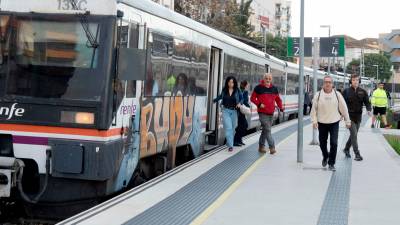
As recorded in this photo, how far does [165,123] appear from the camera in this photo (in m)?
10.2

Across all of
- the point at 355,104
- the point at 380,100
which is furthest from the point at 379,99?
A: the point at 355,104

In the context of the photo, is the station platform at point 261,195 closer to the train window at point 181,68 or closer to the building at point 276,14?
the train window at point 181,68

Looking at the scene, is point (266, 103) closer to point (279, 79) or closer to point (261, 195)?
point (261, 195)

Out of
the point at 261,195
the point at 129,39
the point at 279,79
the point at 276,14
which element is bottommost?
the point at 261,195

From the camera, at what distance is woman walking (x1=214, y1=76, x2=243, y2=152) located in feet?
45.2

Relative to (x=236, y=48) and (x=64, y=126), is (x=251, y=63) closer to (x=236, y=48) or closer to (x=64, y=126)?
(x=236, y=48)

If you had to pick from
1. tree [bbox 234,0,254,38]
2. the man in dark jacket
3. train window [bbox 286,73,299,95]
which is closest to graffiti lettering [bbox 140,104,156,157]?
the man in dark jacket

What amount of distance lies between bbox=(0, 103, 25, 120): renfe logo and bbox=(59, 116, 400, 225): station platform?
1557mm

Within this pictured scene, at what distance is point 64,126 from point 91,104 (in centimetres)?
44

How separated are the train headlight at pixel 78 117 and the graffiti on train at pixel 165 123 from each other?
139 centimetres

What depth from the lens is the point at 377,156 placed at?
14.0 m

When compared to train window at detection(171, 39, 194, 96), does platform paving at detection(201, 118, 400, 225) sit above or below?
below

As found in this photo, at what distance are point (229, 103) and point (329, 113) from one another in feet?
9.89

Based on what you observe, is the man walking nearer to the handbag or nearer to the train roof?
the train roof
